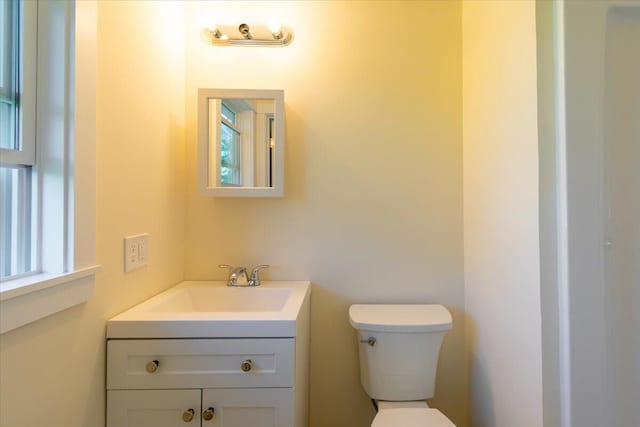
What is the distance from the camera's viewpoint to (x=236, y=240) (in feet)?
5.03

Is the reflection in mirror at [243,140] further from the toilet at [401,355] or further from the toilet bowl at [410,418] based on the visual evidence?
the toilet bowl at [410,418]

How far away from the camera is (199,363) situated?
967 mm

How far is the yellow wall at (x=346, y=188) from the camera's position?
5.03 ft

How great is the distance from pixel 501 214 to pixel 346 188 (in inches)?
26.2

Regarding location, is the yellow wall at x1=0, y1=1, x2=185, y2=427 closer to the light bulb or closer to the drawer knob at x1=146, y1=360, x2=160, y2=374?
the drawer knob at x1=146, y1=360, x2=160, y2=374

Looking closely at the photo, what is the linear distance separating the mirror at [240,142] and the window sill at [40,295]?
0.67m

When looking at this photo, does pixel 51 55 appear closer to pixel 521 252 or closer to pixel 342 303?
pixel 342 303

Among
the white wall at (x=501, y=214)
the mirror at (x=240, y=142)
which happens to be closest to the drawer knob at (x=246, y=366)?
the mirror at (x=240, y=142)

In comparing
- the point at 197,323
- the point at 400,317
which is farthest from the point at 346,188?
the point at 197,323

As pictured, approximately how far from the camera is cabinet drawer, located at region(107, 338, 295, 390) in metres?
0.96

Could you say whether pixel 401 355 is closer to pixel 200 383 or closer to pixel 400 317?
pixel 400 317

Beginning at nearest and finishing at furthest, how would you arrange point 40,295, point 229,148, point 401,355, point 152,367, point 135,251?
point 40,295, point 152,367, point 135,251, point 401,355, point 229,148

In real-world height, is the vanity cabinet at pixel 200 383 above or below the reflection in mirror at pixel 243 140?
below

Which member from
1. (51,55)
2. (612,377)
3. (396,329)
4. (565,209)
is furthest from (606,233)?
(51,55)
